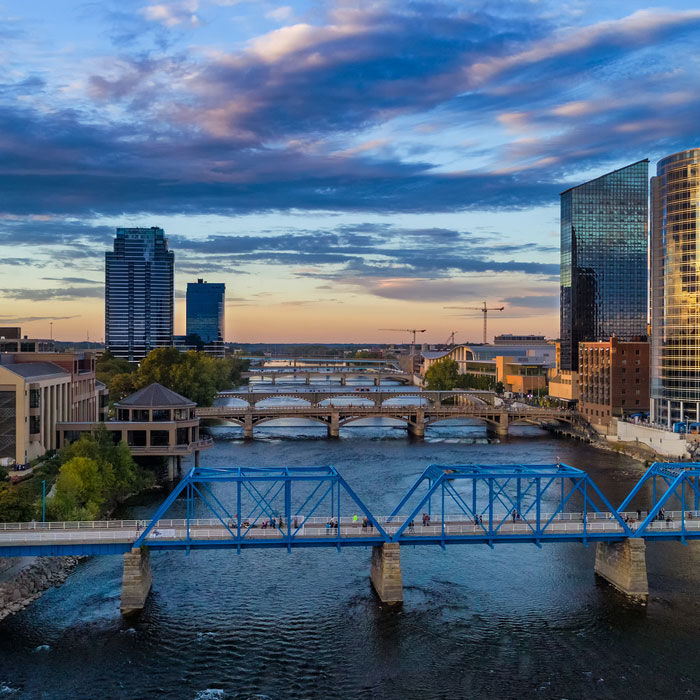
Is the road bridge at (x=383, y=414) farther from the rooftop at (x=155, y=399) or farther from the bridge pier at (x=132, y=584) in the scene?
the bridge pier at (x=132, y=584)

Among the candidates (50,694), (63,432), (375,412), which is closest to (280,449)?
(375,412)

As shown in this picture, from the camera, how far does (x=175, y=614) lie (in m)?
47.0

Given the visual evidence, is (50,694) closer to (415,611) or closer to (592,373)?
(415,611)

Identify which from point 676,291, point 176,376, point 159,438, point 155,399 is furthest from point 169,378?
point 676,291

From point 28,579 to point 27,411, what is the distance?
31453 millimetres

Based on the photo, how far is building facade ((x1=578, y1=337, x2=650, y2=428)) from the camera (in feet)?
434

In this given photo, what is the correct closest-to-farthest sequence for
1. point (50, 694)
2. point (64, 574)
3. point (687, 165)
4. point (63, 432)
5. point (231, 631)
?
point (50, 694), point (231, 631), point (64, 574), point (63, 432), point (687, 165)

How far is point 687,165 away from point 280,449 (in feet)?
240

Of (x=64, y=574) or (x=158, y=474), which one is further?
(x=158, y=474)

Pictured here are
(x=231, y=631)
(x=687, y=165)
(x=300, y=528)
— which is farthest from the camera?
(x=687, y=165)

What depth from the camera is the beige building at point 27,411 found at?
77000 millimetres

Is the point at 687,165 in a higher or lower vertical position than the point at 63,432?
higher

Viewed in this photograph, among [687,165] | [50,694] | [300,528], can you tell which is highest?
[687,165]

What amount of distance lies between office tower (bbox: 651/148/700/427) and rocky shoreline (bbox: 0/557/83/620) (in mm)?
90306
